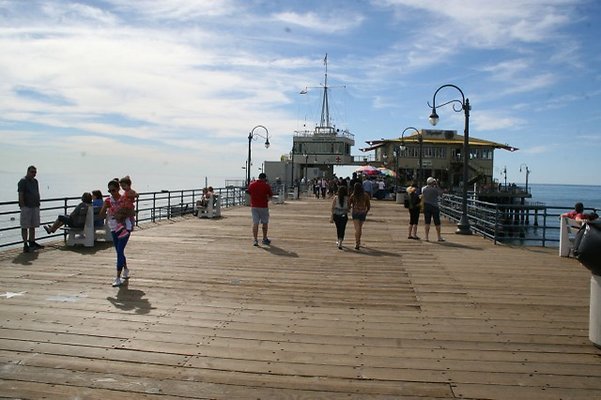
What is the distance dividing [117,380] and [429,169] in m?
66.2

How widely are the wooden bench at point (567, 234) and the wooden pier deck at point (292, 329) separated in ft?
3.05

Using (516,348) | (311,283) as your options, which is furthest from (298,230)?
(516,348)

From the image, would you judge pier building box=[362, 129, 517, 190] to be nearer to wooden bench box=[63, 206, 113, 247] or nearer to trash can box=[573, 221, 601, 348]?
wooden bench box=[63, 206, 113, 247]

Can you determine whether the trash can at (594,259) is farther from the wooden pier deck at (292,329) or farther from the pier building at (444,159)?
the pier building at (444,159)

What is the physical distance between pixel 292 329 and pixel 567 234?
26.1ft

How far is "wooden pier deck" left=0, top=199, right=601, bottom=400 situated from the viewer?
152 inches

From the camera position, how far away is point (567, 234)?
10758mm

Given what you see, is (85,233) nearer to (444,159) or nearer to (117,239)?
(117,239)

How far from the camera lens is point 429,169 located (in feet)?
221

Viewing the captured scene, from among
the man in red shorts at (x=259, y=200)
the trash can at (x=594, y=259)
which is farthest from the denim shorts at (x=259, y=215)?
the trash can at (x=594, y=259)

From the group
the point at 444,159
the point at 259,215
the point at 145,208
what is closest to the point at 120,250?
the point at 259,215

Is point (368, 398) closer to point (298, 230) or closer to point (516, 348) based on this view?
point (516, 348)

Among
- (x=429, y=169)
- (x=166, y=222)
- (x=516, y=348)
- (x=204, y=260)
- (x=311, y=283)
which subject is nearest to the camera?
(x=516, y=348)

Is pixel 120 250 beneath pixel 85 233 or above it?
above
